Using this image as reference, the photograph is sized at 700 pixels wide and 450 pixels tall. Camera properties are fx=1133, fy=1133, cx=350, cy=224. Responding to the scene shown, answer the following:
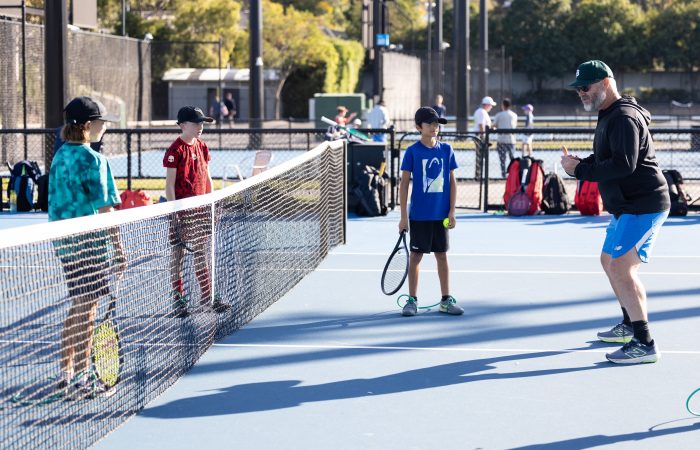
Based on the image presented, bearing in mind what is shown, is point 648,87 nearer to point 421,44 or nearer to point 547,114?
point 547,114

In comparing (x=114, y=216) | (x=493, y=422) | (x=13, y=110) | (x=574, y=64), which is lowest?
(x=493, y=422)

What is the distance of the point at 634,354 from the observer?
25.8 feet

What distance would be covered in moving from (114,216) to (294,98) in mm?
52479

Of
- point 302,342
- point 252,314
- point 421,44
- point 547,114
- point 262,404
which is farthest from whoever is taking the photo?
point 421,44

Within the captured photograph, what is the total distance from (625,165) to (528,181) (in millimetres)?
10684

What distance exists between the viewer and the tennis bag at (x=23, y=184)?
1825 centimetres

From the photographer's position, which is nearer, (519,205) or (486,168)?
(519,205)

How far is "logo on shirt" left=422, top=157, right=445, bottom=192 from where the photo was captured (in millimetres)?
9469

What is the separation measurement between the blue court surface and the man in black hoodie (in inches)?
17.0

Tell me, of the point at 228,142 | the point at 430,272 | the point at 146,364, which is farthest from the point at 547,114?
Result: the point at 146,364

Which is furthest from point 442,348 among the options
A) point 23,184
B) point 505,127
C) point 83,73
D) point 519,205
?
point 83,73

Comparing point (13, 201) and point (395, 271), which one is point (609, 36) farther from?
point (395, 271)

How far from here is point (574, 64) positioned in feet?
233

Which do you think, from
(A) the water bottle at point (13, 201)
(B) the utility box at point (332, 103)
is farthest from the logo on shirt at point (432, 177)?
(B) the utility box at point (332, 103)
